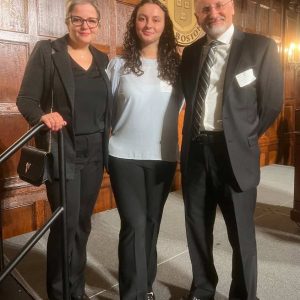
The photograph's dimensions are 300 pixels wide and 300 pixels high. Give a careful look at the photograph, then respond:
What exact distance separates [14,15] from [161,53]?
1.72m

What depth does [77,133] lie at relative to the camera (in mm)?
1658

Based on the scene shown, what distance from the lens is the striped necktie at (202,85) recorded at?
5.50 feet

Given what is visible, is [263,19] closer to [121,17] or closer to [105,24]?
[121,17]

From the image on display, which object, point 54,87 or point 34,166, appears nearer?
point 34,166

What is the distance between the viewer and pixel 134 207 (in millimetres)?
1731

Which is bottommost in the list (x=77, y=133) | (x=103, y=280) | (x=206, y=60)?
(x=103, y=280)

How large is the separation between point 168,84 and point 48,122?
2.11 feet

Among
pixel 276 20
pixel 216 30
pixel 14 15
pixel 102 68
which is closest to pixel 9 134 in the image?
pixel 14 15

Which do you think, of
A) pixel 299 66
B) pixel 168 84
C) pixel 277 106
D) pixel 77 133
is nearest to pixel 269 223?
pixel 277 106

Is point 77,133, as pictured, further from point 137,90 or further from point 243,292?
point 243,292

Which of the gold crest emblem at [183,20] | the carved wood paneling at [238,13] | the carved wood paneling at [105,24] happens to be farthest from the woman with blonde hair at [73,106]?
the carved wood paneling at [238,13]

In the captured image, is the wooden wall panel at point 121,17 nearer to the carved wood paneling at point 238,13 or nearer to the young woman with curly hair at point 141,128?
the young woman with curly hair at point 141,128

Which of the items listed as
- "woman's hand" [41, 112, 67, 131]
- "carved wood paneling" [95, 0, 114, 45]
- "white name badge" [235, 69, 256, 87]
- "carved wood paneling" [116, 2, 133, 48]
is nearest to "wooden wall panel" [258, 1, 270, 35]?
"carved wood paneling" [116, 2, 133, 48]

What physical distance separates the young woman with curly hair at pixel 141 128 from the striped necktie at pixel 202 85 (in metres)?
0.12
